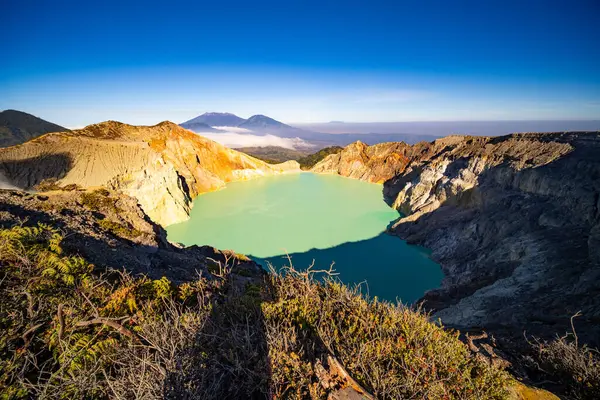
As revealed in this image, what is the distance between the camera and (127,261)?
9.08 m

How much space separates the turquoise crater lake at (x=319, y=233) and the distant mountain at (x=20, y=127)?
57.8m

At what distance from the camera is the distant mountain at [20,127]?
2498 inches

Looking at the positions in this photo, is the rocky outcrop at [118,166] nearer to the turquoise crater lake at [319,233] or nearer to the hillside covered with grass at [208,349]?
the turquoise crater lake at [319,233]

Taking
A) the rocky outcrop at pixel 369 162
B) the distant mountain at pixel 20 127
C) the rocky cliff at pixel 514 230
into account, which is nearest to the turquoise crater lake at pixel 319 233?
the rocky cliff at pixel 514 230

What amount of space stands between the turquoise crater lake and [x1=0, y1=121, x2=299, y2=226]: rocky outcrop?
8.47 feet

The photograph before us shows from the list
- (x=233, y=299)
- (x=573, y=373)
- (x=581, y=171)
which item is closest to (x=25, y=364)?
(x=233, y=299)

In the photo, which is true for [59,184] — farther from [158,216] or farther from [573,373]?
[573,373]

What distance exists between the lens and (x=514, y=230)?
16109 millimetres

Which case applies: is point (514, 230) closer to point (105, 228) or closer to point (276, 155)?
point (105, 228)

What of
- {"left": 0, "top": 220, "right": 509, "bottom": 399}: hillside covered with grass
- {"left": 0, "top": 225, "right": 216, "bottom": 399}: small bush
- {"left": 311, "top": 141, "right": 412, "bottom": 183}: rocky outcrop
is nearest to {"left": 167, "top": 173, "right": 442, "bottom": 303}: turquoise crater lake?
{"left": 311, "top": 141, "right": 412, "bottom": 183}: rocky outcrop

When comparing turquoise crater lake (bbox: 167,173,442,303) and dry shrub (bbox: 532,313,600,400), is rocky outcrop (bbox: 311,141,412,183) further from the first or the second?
dry shrub (bbox: 532,313,600,400)

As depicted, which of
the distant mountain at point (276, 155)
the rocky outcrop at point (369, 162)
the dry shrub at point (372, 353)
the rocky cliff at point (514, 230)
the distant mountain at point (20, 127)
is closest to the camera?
the dry shrub at point (372, 353)

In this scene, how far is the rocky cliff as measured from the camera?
933 cm

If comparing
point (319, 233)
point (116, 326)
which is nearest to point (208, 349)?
point (116, 326)
